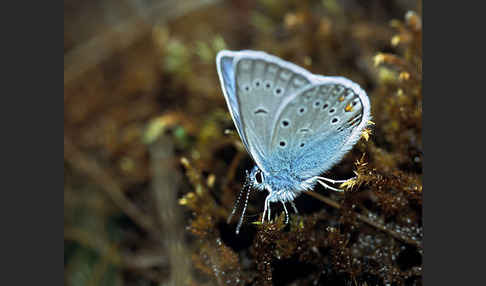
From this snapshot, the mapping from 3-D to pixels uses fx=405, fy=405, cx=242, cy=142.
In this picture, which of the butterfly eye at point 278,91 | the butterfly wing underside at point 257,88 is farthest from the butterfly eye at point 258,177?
the butterfly eye at point 278,91

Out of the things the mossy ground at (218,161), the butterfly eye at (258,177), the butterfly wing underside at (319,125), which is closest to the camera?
the butterfly wing underside at (319,125)

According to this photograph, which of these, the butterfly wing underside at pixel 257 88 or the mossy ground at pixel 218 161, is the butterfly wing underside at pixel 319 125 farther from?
the mossy ground at pixel 218 161

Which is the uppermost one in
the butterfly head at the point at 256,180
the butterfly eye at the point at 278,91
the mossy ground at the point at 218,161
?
the butterfly eye at the point at 278,91

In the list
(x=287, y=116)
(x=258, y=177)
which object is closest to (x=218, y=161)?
(x=258, y=177)

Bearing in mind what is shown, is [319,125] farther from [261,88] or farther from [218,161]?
[218,161]

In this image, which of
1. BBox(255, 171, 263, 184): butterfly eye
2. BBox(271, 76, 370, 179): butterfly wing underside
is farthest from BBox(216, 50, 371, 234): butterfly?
BBox(255, 171, 263, 184): butterfly eye

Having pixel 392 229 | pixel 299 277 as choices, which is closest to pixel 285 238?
pixel 299 277

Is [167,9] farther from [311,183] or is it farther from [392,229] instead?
[392,229]
